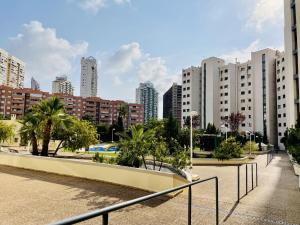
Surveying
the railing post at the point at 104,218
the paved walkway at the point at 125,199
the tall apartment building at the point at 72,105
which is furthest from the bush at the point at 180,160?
the tall apartment building at the point at 72,105

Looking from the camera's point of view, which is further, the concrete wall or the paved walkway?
the concrete wall

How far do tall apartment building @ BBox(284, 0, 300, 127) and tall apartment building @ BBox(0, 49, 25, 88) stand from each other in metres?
140

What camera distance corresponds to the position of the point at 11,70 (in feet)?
504

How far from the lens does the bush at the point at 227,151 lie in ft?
92.3

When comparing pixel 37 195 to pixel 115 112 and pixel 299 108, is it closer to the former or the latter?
pixel 299 108

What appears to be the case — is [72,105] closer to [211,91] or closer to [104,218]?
[211,91]

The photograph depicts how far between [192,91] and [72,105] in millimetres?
58847

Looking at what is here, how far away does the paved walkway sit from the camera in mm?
6926

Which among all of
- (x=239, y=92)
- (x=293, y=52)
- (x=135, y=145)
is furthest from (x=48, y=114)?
(x=239, y=92)

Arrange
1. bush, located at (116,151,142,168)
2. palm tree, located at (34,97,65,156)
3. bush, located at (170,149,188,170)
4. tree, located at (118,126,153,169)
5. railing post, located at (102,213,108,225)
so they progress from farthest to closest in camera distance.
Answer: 1. palm tree, located at (34,97,65,156)
2. bush, located at (170,149,188,170)
3. bush, located at (116,151,142,168)
4. tree, located at (118,126,153,169)
5. railing post, located at (102,213,108,225)

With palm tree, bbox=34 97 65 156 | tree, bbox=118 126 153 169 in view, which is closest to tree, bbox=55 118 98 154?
palm tree, bbox=34 97 65 156

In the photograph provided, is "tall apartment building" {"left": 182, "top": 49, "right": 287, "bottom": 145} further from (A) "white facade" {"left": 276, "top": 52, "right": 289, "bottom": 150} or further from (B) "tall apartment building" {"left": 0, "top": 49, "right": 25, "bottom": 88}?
(B) "tall apartment building" {"left": 0, "top": 49, "right": 25, "bottom": 88}

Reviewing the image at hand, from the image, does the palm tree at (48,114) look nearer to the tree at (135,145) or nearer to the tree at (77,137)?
the tree at (77,137)

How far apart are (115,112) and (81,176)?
12767 cm
